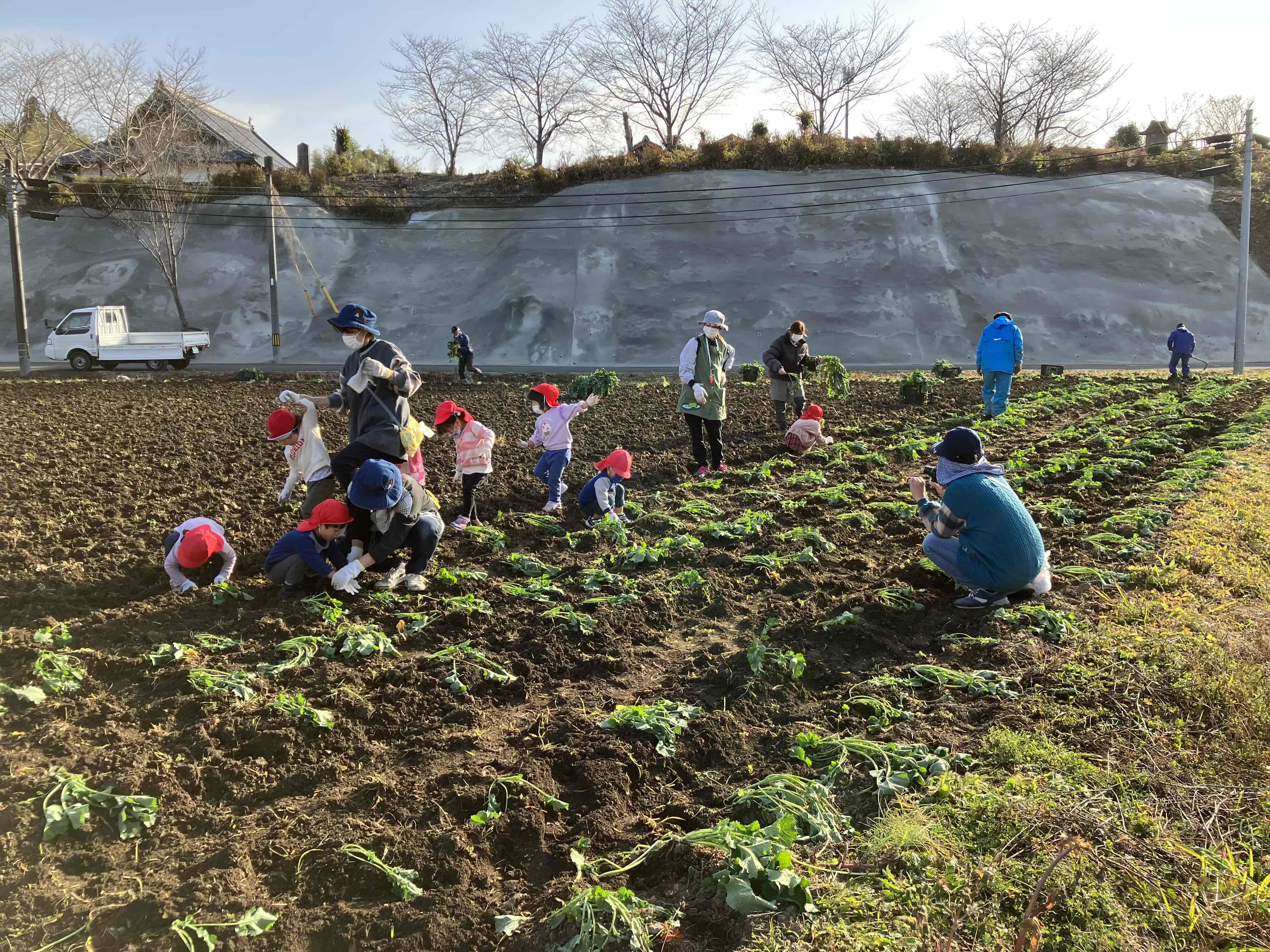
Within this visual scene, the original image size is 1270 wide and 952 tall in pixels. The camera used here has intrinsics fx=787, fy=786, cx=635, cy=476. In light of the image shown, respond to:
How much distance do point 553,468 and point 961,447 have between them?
13.1 ft

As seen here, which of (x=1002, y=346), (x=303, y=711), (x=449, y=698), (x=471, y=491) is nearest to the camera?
(x=303, y=711)

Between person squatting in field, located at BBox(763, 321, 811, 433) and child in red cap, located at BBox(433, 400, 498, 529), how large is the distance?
14.8 feet

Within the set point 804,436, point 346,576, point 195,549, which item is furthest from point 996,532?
point 804,436

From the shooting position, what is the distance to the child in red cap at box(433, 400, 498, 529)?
695cm

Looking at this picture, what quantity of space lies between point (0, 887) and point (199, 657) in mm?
1842

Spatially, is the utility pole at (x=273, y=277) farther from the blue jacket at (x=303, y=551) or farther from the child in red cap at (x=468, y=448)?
the blue jacket at (x=303, y=551)

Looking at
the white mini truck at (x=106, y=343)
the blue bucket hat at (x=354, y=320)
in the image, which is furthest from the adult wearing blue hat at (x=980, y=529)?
the white mini truck at (x=106, y=343)

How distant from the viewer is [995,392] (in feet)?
42.7

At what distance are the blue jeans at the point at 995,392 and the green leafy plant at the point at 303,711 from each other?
11.7m

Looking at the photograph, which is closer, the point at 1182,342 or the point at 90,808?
the point at 90,808

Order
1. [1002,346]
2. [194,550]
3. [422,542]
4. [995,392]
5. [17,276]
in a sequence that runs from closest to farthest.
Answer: [194,550] < [422,542] < [1002,346] < [995,392] < [17,276]

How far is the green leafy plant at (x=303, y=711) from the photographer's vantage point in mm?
3879

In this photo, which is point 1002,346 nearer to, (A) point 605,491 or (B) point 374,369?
(A) point 605,491

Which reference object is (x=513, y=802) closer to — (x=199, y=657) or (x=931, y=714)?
(x=931, y=714)
